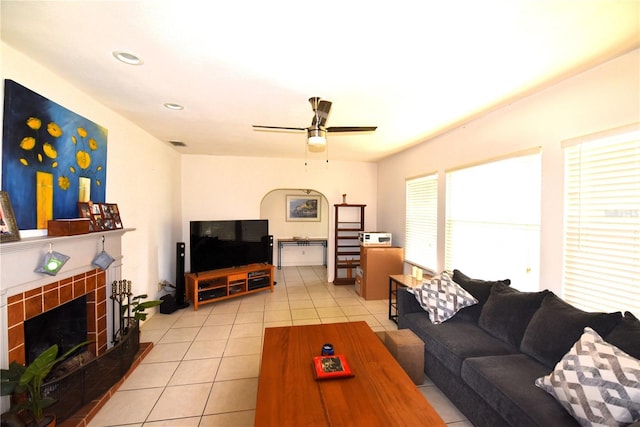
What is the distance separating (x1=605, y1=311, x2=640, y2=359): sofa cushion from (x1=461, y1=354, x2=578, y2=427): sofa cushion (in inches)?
17.6

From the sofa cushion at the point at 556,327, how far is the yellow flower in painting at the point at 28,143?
3.89 meters

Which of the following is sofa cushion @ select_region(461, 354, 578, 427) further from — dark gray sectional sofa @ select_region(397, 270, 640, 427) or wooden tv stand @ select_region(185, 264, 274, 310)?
wooden tv stand @ select_region(185, 264, 274, 310)

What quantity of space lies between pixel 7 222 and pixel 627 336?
12.4 feet

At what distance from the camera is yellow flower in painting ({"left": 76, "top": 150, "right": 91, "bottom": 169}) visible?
2385 millimetres

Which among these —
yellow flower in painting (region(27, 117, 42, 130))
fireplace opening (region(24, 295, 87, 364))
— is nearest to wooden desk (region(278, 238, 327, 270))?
fireplace opening (region(24, 295, 87, 364))

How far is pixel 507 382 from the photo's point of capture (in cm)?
169

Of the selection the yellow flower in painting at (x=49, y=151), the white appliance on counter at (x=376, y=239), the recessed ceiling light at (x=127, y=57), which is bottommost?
the white appliance on counter at (x=376, y=239)

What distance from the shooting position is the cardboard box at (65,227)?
2.00m

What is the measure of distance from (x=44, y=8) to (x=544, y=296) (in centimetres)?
380

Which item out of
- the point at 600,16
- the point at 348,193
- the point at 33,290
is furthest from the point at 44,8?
the point at 348,193

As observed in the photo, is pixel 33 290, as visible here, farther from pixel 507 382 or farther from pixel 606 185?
pixel 606 185

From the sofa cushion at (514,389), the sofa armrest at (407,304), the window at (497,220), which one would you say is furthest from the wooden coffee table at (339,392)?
the window at (497,220)

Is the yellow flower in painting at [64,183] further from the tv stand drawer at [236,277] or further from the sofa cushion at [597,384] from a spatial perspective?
the sofa cushion at [597,384]

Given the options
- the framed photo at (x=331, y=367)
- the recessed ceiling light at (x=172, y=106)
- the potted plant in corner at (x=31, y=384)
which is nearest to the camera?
the potted plant in corner at (x=31, y=384)
